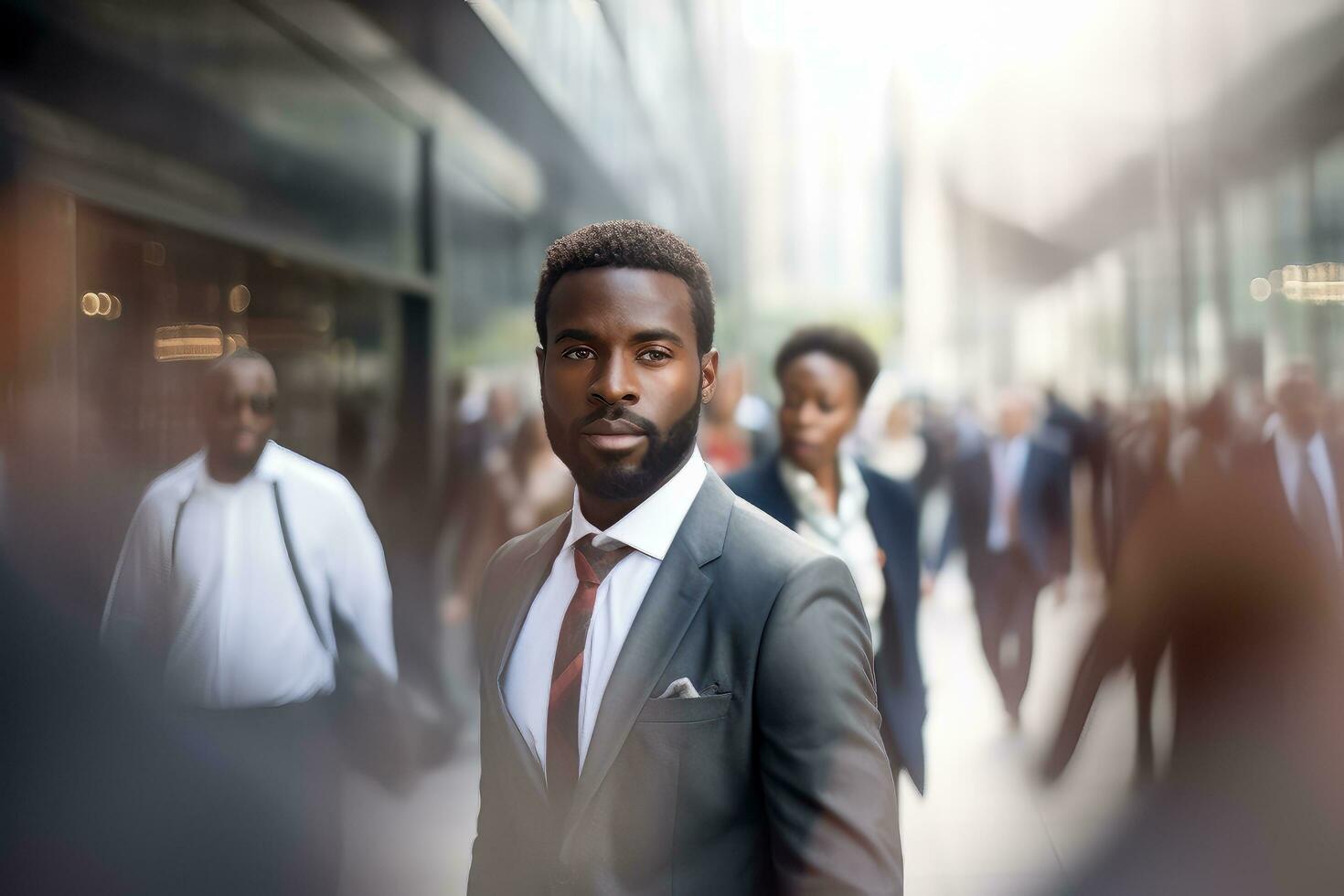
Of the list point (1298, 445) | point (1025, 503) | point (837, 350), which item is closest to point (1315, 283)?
point (1298, 445)

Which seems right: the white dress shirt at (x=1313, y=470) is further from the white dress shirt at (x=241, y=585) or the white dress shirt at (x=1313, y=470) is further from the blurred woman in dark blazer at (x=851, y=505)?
the white dress shirt at (x=241, y=585)

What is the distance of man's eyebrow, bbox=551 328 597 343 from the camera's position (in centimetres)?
93

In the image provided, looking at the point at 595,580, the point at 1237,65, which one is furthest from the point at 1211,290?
the point at 595,580

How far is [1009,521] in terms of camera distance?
455 cm

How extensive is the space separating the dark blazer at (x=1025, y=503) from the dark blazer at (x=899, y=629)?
2448 millimetres

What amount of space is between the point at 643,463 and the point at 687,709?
219 mm

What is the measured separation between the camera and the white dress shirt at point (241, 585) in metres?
1.89

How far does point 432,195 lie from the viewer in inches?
151

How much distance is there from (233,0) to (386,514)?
5.14 ft

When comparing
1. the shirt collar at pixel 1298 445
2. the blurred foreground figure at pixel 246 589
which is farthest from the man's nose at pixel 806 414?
the shirt collar at pixel 1298 445

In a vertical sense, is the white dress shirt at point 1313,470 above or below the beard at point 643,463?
below

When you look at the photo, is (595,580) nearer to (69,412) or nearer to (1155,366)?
(69,412)

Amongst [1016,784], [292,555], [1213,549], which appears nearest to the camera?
[292,555]

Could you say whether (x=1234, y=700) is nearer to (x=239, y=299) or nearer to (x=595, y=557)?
(x=595, y=557)
